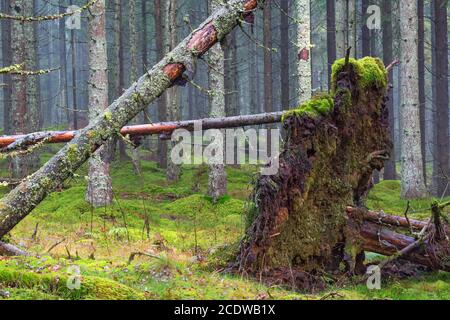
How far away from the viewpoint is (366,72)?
773 centimetres

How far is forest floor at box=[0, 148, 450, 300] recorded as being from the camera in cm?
519

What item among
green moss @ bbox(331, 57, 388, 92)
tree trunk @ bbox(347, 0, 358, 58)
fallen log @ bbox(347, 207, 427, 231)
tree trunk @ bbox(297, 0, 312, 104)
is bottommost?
fallen log @ bbox(347, 207, 427, 231)

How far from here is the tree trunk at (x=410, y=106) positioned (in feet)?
49.6

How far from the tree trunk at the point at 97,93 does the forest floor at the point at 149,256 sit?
16.0 inches

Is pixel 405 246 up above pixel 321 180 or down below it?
below

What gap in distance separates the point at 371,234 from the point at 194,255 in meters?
2.71

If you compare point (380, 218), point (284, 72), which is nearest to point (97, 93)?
point (380, 218)

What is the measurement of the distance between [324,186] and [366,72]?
1942 millimetres

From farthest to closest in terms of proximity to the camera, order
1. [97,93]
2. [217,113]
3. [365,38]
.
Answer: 1. [365,38]
2. [217,113]
3. [97,93]

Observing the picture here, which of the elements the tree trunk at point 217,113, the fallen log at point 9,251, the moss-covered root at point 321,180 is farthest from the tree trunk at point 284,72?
the fallen log at point 9,251

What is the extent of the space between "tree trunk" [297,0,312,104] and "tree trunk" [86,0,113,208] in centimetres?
525

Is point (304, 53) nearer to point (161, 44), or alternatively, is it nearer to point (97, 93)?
point (97, 93)

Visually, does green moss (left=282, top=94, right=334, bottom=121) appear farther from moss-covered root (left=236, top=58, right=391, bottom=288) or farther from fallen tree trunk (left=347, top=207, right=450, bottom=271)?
fallen tree trunk (left=347, top=207, right=450, bottom=271)

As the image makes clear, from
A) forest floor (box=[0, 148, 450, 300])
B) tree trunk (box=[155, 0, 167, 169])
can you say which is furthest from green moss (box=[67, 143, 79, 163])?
tree trunk (box=[155, 0, 167, 169])
